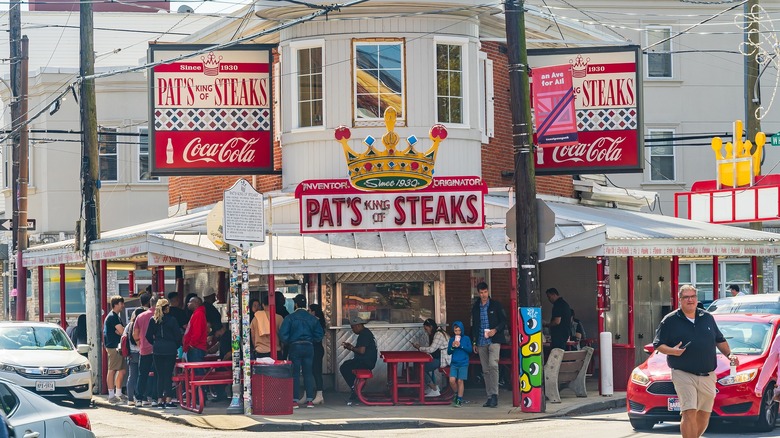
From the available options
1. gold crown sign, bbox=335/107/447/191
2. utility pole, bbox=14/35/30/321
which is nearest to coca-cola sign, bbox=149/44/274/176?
gold crown sign, bbox=335/107/447/191

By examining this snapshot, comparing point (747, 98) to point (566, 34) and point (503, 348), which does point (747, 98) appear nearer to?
point (566, 34)

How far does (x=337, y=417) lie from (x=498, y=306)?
3.38 meters

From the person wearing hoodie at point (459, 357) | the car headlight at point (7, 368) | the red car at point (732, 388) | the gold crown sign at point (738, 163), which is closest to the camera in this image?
the red car at point (732, 388)

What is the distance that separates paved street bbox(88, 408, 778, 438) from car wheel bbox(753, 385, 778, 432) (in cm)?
14

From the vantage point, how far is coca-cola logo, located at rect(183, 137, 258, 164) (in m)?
23.7

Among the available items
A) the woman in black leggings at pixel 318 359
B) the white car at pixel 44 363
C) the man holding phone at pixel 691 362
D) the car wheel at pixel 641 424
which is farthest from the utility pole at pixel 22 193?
the man holding phone at pixel 691 362

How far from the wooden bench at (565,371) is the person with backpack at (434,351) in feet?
5.46

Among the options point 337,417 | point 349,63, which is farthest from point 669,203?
point 337,417

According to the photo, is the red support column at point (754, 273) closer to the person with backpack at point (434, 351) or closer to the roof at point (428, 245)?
the roof at point (428, 245)

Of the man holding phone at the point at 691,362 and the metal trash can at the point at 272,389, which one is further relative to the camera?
the metal trash can at the point at 272,389

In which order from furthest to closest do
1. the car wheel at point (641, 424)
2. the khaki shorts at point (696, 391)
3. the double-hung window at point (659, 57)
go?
the double-hung window at point (659, 57) < the car wheel at point (641, 424) < the khaki shorts at point (696, 391)

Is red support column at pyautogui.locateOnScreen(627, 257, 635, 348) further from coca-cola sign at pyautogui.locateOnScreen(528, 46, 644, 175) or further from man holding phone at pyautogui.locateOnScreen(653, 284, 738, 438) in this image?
man holding phone at pyautogui.locateOnScreen(653, 284, 738, 438)

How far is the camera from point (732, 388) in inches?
615

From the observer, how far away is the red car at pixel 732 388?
51.2 feet
